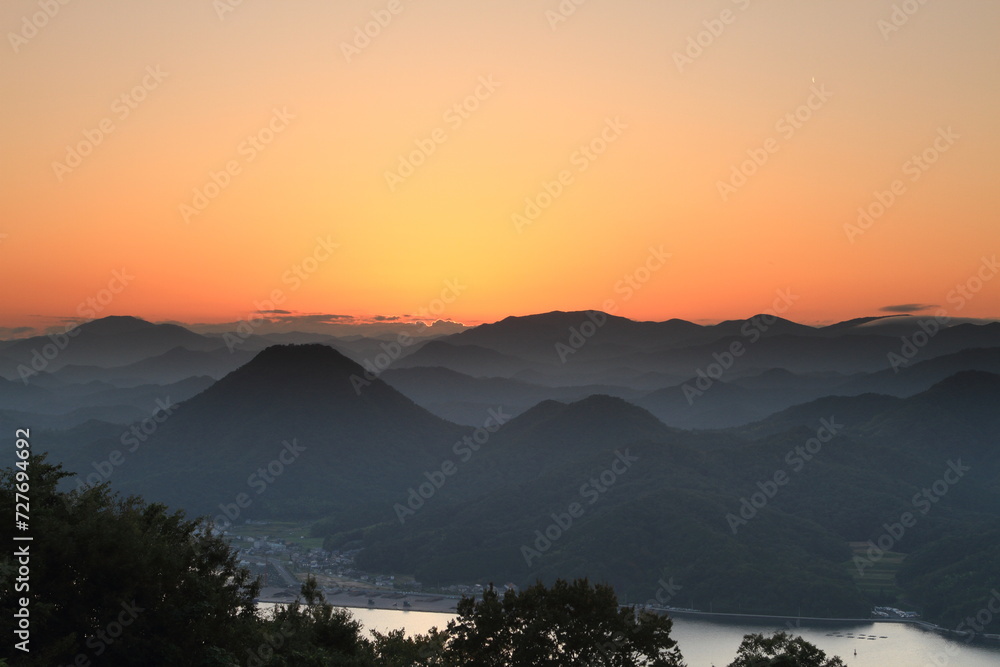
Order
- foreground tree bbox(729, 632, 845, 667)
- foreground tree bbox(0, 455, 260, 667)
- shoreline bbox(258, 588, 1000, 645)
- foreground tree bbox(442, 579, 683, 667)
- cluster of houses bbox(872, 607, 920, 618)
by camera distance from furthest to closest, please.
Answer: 1. cluster of houses bbox(872, 607, 920, 618)
2. shoreline bbox(258, 588, 1000, 645)
3. foreground tree bbox(729, 632, 845, 667)
4. foreground tree bbox(442, 579, 683, 667)
5. foreground tree bbox(0, 455, 260, 667)

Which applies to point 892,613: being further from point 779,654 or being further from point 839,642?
point 779,654

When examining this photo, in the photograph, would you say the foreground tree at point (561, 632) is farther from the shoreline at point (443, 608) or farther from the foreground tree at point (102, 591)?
the shoreline at point (443, 608)

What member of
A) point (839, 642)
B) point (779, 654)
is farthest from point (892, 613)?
point (779, 654)

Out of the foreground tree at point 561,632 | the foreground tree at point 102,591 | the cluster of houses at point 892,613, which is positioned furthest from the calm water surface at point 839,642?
the foreground tree at point 102,591

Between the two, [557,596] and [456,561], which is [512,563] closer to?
[456,561]

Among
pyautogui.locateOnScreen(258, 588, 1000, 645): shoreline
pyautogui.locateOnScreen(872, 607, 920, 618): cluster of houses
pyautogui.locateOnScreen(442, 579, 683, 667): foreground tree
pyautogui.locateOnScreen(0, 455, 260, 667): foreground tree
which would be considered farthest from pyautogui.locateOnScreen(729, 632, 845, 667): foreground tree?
pyautogui.locateOnScreen(872, 607, 920, 618): cluster of houses

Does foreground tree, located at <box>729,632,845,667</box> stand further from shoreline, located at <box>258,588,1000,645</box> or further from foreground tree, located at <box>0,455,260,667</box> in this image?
shoreline, located at <box>258,588,1000,645</box>

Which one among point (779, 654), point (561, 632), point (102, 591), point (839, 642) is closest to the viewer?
point (102, 591)

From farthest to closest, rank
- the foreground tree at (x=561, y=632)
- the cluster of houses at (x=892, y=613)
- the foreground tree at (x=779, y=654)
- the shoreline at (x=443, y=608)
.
→ the cluster of houses at (x=892, y=613) → the shoreline at (x=443, y=608) → the foreground tree at (x=779, y=654) → the foreground tree at (x=561, y=632)
